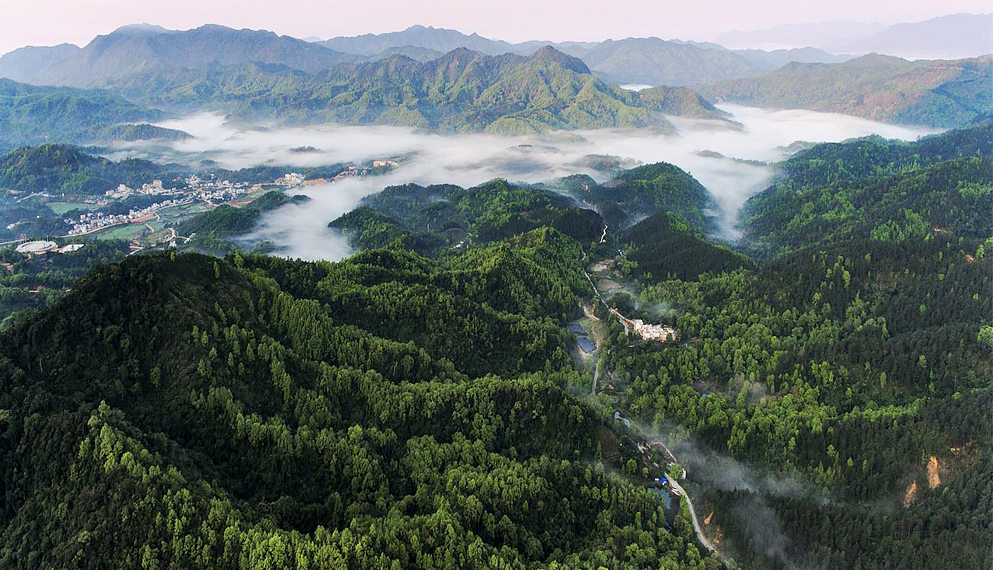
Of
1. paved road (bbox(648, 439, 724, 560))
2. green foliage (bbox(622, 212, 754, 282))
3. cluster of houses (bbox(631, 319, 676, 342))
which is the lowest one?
paved road (bbox(648, 439, 724, 560))

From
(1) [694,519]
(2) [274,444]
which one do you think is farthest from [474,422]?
(1) [694,519]

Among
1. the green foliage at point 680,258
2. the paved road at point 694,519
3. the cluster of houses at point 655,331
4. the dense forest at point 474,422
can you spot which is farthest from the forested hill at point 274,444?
the green foliage at point 680,258

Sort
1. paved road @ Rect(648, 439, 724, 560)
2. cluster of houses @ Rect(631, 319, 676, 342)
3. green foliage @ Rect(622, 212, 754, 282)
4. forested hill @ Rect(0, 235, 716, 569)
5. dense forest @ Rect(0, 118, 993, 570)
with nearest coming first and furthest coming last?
forested hill @ Rect(0, 235, 716, 569) → dense forest @ Rect(0, 118, 993, 570) → paved road @ Rect(648, 439, 724, 560) → cluster of houses @ Rect(631, 319, 676, 342) → green foliage @ Rect(622, 212, 754, 282)

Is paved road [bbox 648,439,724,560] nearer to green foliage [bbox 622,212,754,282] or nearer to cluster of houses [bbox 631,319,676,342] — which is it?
cluster of houses [bbox 631,319,676,342]

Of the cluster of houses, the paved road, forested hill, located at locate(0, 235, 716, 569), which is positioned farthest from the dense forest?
the cluster of houses

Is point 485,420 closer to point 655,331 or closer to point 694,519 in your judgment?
point 694,519

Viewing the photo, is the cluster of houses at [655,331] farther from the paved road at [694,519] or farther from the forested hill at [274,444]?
the paved road at [694,519]

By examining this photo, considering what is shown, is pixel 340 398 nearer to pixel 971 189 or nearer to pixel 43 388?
pixel 43 388
